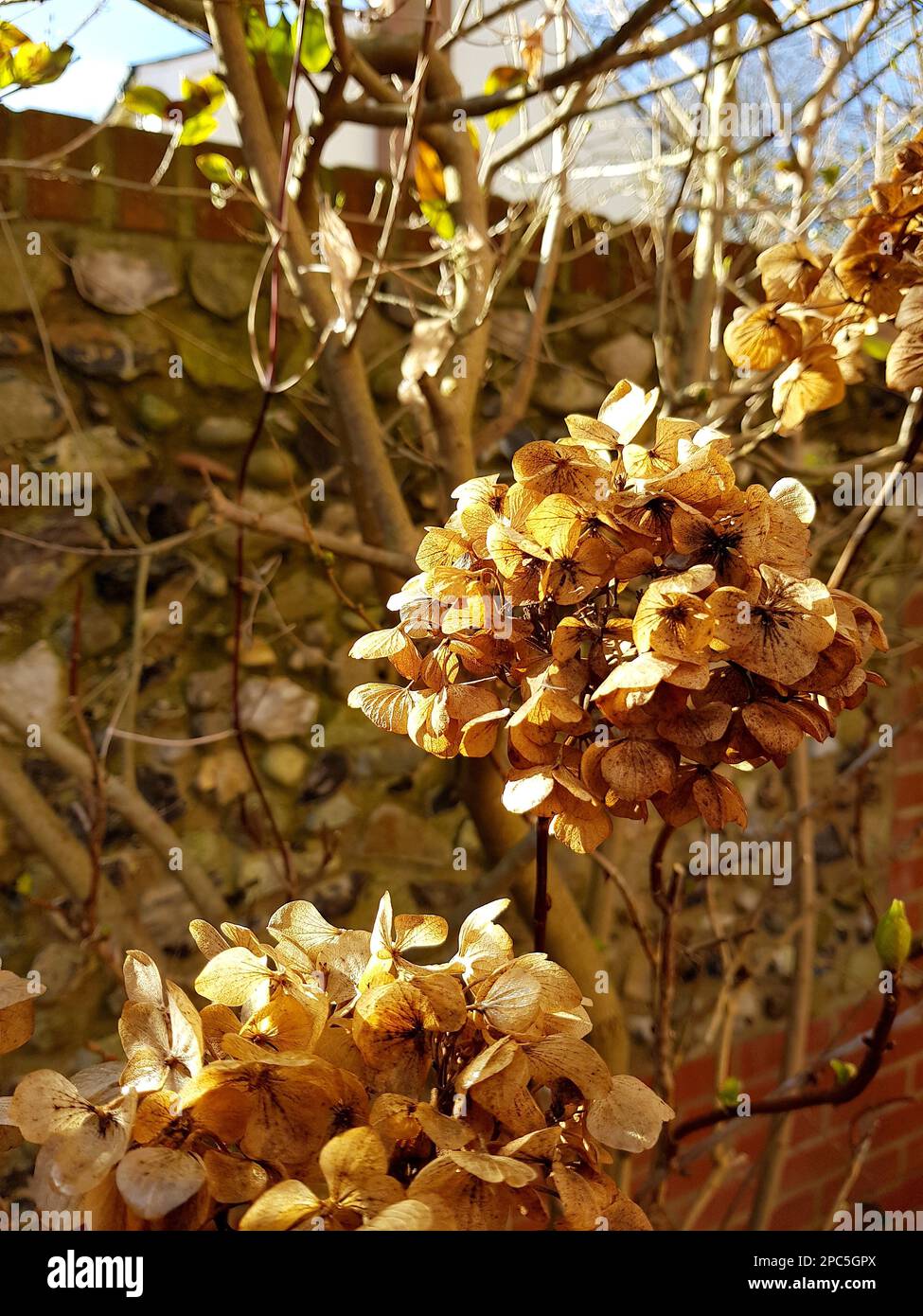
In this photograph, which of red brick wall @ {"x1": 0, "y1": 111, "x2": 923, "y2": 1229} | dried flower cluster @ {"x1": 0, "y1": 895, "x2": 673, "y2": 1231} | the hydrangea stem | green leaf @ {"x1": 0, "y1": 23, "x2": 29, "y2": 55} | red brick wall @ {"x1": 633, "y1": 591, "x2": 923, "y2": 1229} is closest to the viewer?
dried flower cluster @ {"x1": 0, "y1": 895, "x2": 673, "y2": 1231}

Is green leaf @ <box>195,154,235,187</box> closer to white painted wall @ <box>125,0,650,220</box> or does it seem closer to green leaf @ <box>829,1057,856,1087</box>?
white painted wall @ <box>125,0,650,220</box>

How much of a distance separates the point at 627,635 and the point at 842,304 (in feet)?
1.09

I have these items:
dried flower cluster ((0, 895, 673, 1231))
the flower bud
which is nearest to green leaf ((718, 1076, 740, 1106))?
the flower bud

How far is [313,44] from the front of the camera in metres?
0.98

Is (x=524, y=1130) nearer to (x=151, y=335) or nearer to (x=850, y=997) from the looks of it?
(x=151, y=335)

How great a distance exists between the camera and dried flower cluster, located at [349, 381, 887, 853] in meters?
0.43

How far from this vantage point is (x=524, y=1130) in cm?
41

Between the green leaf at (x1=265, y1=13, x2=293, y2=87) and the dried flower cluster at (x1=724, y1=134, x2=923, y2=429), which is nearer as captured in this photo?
the dried flower cluster at (x1=724, y1=134, x2=923, y2=429)

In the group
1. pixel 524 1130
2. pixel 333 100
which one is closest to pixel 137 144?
pixel 333 100

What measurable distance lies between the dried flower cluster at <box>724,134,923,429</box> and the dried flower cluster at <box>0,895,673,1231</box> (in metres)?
0.40

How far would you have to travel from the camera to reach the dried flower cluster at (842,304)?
624 millimetres

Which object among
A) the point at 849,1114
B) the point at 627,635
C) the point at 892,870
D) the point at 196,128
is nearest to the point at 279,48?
the point at 196,128

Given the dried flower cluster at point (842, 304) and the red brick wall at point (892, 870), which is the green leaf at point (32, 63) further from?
the dried flower cluster at point (842, 304)

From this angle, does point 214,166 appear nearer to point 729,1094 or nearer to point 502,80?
point 502,80
